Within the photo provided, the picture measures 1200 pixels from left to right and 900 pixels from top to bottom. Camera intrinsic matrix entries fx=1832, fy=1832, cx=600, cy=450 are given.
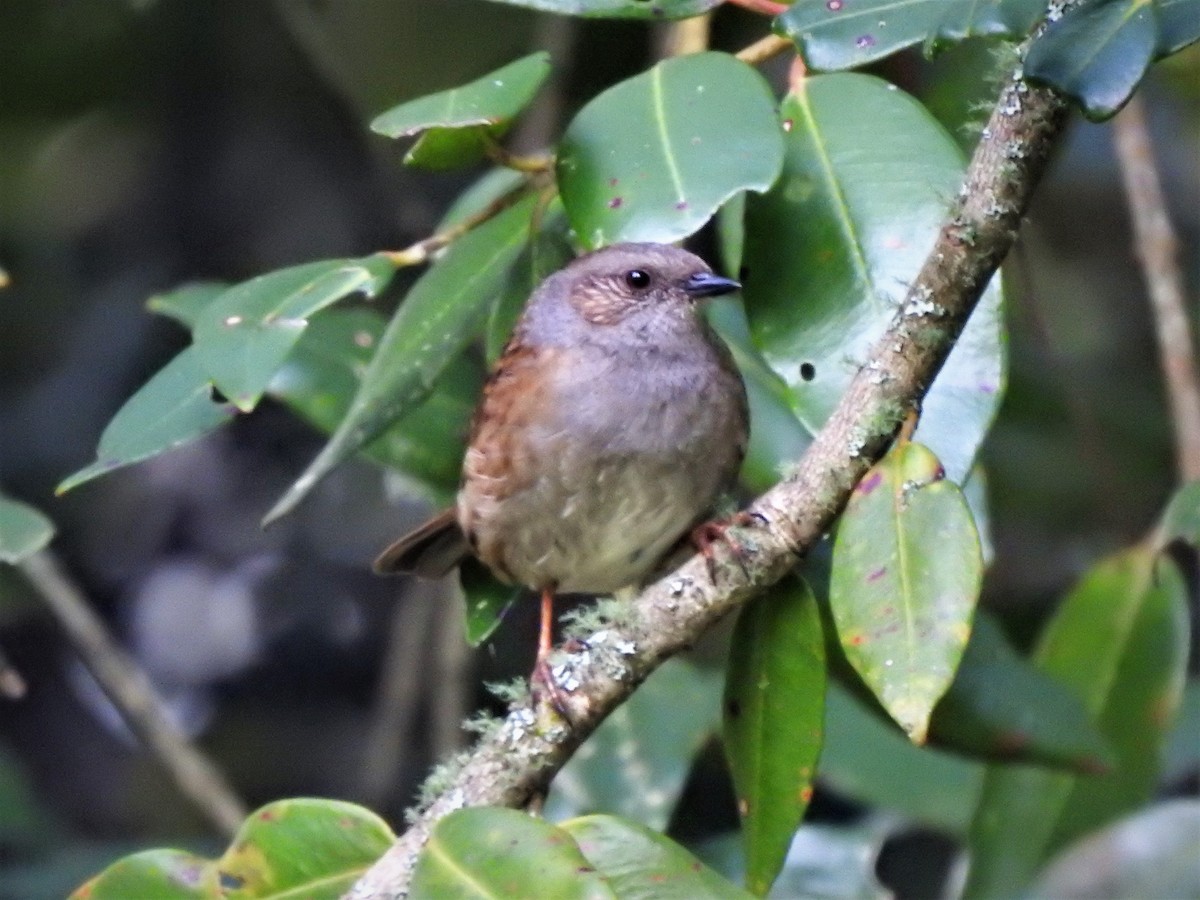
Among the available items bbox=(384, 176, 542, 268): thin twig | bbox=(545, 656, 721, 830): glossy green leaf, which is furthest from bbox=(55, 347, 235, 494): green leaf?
bbox=(545, 656, 721, 830): glossy green leaf

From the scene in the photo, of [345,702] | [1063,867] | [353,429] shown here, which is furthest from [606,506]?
[345,702]

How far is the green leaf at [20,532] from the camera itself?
119 inches

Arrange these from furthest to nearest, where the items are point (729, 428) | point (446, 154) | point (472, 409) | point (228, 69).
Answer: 1. point (228, 69)
2. point (472, 409)
3. point (729, 428)
4. point (446, 154)

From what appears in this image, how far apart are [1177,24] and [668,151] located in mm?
831

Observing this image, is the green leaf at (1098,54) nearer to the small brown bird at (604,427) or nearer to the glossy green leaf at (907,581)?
the glossy green leaf at (907,581)

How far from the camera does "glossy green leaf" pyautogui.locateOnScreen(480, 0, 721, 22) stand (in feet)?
9.56

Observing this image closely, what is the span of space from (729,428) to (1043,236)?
122 inches

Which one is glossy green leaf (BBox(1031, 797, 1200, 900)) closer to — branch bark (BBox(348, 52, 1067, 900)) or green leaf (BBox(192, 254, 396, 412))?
branch bark (BBox(348, 52, 1067, 900))

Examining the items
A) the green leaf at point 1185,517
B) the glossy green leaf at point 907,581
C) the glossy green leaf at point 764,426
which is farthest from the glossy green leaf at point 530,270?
the green leaf at point 1185,517

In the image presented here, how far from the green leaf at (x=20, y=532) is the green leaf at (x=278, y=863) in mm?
595

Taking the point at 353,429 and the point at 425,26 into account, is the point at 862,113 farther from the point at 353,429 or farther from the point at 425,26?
the point at 425,26

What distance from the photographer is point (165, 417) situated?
119 inches

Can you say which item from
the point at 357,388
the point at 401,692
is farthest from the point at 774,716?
the point at 401,692

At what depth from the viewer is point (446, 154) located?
2918 millimetres
